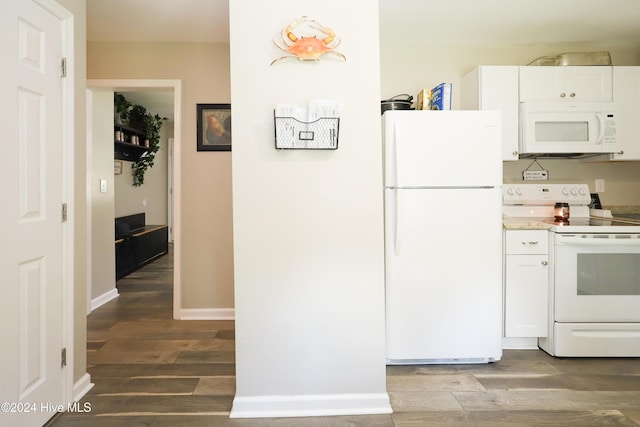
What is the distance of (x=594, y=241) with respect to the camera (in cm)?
248

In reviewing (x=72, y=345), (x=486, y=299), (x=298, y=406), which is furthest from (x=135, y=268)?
(x=486, y=299)

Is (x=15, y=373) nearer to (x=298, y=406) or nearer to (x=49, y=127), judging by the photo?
(x=49, y=127)

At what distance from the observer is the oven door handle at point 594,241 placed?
248 cm

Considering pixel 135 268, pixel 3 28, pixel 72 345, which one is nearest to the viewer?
pixel 3 28

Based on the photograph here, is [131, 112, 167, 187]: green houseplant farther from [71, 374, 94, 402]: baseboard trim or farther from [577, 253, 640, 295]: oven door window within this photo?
[577, 253, 640, 295]: oven door window

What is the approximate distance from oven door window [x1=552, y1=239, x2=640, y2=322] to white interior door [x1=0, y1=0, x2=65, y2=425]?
2.98m

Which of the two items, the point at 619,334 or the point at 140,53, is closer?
the point at 619,334

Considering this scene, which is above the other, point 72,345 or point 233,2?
point 233,2

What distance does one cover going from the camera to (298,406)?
1.85 meters

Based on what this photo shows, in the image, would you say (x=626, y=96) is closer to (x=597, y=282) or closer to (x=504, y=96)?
(x=504, y=96)

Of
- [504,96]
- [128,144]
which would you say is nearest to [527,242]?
[504,96]

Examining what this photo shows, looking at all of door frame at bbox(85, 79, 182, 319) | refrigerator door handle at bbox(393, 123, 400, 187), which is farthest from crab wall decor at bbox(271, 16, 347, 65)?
door frame at bbox(85, 79, 182, 319)

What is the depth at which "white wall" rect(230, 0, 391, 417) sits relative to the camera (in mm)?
1799

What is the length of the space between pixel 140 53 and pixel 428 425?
3503 millimetres
